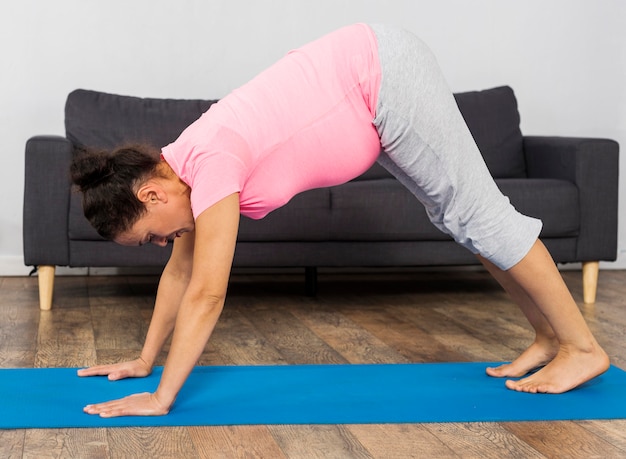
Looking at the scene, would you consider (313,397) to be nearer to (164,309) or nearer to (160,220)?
(164,309)

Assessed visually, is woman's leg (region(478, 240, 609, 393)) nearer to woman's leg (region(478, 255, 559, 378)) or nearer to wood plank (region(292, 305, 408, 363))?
woman's leg (region(478, 255, 559, 378))

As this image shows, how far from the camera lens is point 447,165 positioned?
1854mm

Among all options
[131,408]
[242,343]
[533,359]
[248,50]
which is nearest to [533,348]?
[533,359]

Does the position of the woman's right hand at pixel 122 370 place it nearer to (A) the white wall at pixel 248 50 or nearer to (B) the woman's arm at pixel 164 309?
(B) the woman's arm at pixel 164 309

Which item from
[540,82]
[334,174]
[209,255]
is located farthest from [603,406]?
[540,82]

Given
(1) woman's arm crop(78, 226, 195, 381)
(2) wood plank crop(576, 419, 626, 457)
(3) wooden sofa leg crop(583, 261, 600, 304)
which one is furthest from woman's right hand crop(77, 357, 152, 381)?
(3) wooden sofa leg crop(583, 261, 600, 304)

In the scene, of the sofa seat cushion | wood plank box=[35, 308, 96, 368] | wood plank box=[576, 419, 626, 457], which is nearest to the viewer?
wood plank box=[576, 419, 626, 457]

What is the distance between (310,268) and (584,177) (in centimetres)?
113

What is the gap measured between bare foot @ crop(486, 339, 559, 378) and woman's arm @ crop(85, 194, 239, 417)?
2.72ft

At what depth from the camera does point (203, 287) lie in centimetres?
169

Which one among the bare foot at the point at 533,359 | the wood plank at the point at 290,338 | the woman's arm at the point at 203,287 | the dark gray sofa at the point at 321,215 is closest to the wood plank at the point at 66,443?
the woman's arm at the point at 203,287

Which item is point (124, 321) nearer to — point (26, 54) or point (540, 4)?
point (26, 54)

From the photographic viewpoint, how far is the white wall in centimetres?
388

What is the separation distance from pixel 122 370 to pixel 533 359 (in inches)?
39.6
